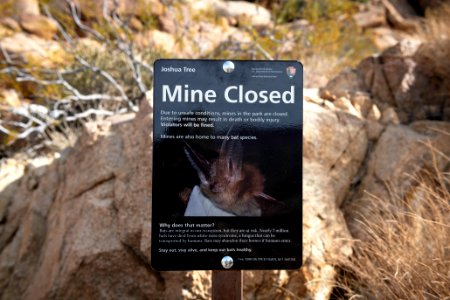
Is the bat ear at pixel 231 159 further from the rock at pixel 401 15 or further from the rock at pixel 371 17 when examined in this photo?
the rock at pixel 371 17

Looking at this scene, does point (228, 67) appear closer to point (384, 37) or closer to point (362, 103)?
point (362, 103)

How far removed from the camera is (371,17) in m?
15.2

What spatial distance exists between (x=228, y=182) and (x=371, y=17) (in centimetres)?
1417

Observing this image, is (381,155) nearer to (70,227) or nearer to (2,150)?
(70,227)

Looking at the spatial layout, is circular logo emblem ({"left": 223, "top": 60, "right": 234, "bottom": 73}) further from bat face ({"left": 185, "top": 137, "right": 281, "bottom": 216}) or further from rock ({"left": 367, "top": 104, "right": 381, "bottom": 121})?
rock ({"left": 367, "top": 104, "right": 381, "bottom": 121})

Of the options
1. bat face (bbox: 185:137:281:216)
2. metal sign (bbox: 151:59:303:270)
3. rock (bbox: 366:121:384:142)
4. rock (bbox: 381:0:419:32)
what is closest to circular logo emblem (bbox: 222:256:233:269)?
metal sign (bbox: 151:59:303:270)

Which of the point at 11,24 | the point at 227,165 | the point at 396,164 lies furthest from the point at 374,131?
the point at 11,24

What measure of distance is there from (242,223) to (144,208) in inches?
50.8

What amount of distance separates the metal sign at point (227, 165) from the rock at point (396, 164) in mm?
1332

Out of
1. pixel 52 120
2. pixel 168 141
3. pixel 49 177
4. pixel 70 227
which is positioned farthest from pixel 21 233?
pixel 168 141

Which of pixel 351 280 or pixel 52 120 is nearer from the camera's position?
pixel 351 280

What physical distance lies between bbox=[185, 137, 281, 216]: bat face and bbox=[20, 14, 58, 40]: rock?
33.2 ft

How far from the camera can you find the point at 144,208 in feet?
11.6

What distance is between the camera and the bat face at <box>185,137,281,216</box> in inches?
95.8
